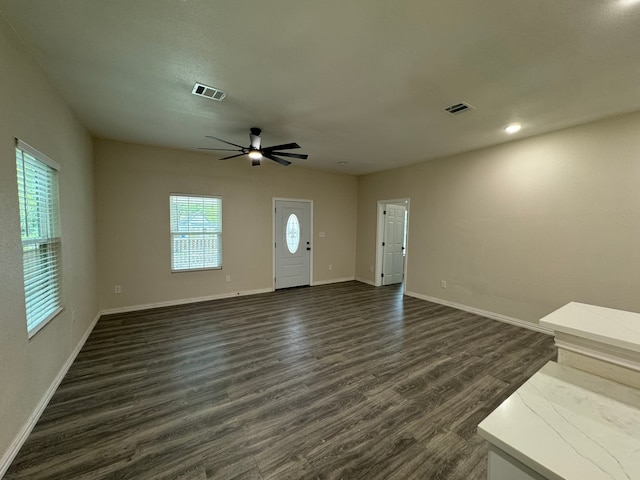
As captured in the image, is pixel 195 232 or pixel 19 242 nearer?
pixel 19 242

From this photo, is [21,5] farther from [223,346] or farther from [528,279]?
[528,279]

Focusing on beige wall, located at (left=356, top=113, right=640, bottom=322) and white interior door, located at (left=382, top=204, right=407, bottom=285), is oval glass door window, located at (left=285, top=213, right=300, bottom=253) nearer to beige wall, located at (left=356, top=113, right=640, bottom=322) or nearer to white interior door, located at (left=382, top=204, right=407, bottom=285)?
white interior door, located at (left=382, top=204, right=407, bottom=285)

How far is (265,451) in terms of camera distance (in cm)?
176

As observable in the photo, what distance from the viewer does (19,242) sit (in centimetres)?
186

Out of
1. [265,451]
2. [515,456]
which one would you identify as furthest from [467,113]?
[265,451]

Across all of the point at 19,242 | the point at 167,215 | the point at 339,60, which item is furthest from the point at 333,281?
the point at 19,242

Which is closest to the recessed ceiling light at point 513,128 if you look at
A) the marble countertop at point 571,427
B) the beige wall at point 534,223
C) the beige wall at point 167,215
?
the beige wall at point 534,223

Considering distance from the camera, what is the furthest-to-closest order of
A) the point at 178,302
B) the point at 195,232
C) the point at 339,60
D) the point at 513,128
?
the point at 195,232 < the point at 178,302 < the point at 513,128 < the point at 339,60

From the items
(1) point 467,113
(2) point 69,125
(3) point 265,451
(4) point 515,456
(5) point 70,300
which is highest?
(1) point 467,113

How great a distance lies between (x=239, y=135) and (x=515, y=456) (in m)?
4.17

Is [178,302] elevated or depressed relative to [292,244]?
depressed

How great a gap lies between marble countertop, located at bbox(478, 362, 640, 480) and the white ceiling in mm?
2045

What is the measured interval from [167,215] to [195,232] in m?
0.54

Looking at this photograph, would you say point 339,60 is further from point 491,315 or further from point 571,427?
point 491,315
